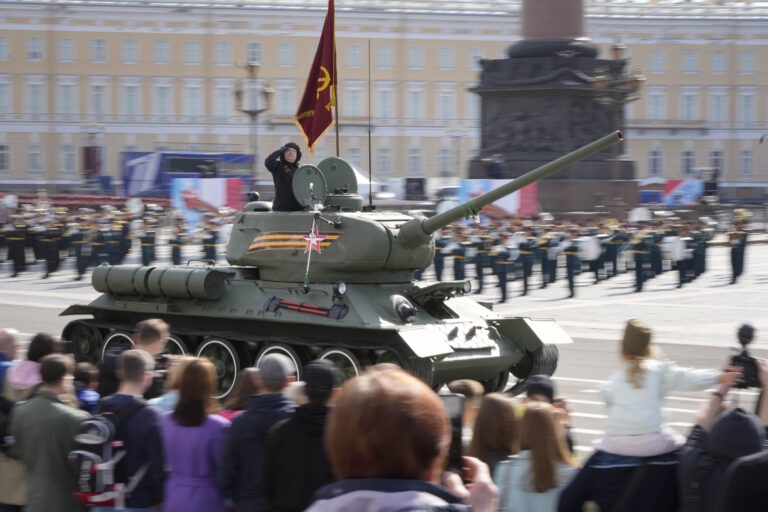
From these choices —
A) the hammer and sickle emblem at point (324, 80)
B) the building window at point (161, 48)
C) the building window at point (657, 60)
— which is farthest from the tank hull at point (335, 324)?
the building window at point (657, 60)

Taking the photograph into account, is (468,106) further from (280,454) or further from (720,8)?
(280,454)

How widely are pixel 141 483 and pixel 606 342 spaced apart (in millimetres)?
14069

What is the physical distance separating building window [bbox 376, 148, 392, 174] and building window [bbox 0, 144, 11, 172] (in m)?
22.3

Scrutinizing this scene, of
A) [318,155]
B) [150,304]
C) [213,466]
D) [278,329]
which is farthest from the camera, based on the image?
[318,155]

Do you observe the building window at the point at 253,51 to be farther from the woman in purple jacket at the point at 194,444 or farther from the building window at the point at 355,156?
the woman in purple jacket at the point at 194,444

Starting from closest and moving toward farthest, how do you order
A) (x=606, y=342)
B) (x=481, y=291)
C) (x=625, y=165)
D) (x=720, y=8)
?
(x=606, y=342), (x=481, y=291), (x=625, y=165), (x=720, y=8)

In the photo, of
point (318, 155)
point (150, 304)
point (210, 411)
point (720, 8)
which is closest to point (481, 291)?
point (150, 304)

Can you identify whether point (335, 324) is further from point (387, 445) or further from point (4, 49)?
point (4, 49)

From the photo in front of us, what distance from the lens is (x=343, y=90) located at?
2982 inches

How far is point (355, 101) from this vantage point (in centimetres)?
7619

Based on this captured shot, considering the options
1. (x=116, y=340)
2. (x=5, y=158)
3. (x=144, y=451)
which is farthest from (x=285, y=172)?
(x=5, y=158)

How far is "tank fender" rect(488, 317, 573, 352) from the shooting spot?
46.5 feet

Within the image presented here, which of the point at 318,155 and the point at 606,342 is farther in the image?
the point at 318,155

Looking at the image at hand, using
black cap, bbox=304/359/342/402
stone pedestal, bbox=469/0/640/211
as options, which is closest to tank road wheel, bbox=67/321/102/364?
black cap, bbox=304/359/342/402
